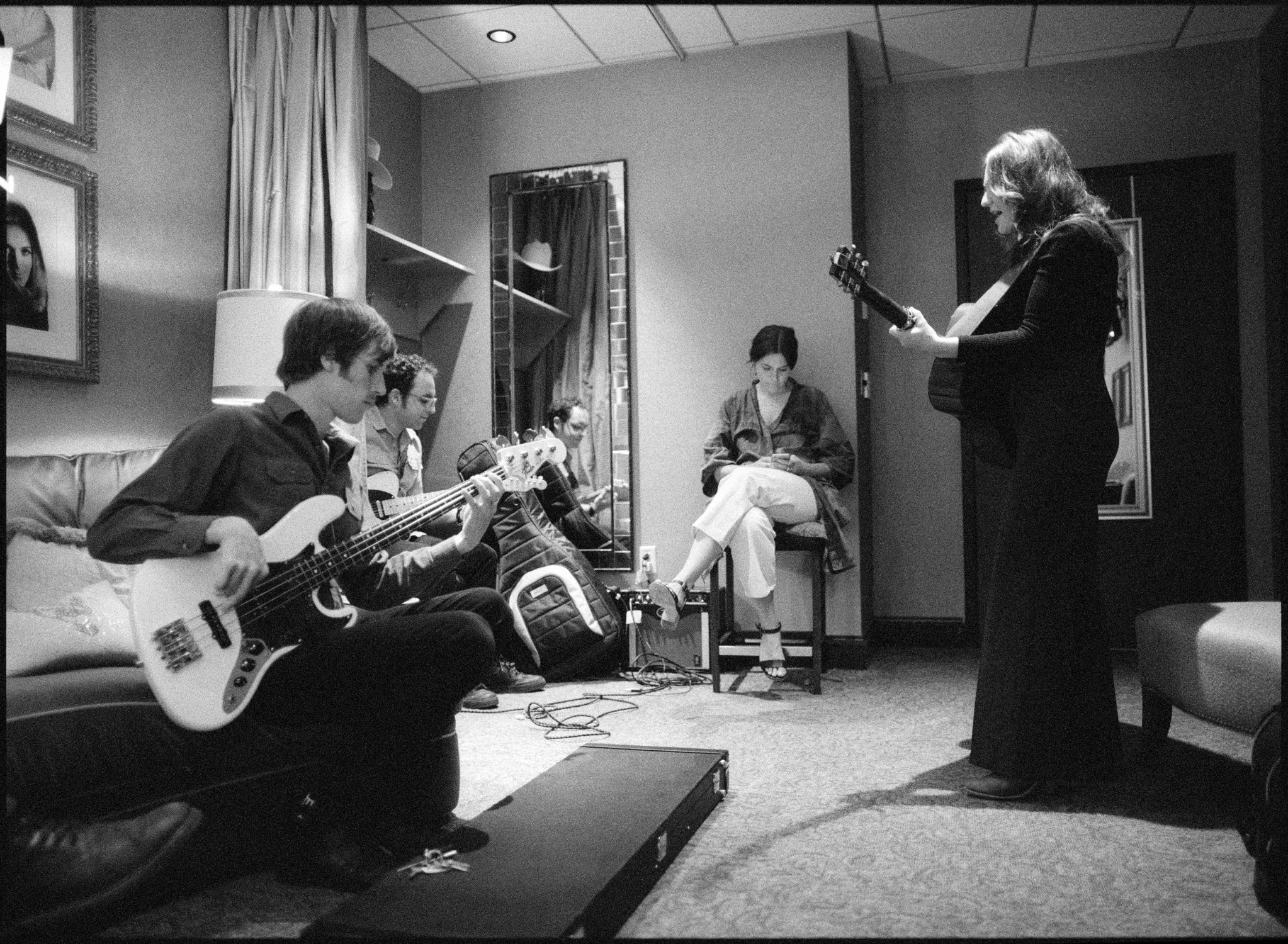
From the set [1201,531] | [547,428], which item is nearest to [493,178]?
[547,428]

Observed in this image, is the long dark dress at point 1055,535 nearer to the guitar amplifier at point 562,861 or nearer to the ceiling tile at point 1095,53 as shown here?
the guitar amplifier at point 562,861

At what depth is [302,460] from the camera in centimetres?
183

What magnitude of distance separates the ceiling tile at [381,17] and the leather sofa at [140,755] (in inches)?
119

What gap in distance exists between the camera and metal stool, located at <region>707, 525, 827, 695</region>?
3.44 meters

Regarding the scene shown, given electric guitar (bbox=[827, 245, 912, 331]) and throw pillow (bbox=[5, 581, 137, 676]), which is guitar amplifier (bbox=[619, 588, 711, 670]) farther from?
throw pillow (bbox=[5, 581, 137, 676])

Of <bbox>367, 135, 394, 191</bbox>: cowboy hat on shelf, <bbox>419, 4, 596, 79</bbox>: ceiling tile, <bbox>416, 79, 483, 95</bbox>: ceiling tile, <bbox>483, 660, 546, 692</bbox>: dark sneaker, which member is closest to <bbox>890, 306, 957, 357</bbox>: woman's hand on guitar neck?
<bbox>483, 660, 546, 692</bbox>: dark sneaker

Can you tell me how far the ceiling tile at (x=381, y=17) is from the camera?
3842mm

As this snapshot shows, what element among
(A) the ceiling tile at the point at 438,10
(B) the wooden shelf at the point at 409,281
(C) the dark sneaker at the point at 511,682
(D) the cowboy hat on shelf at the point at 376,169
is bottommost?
(C) the dark sneaker at the point at 511,682

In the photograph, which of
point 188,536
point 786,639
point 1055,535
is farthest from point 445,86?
point 1055,535

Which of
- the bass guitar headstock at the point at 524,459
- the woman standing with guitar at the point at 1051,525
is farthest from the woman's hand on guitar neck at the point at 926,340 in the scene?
the bass guitar headstock at the point at 524,459

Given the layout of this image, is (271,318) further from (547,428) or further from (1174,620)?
(1174,620)

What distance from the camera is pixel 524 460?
2602 millimetres

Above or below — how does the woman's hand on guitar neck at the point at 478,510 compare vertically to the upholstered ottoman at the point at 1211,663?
above

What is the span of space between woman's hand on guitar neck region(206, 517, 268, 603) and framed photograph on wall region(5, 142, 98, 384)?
1.20 metres
